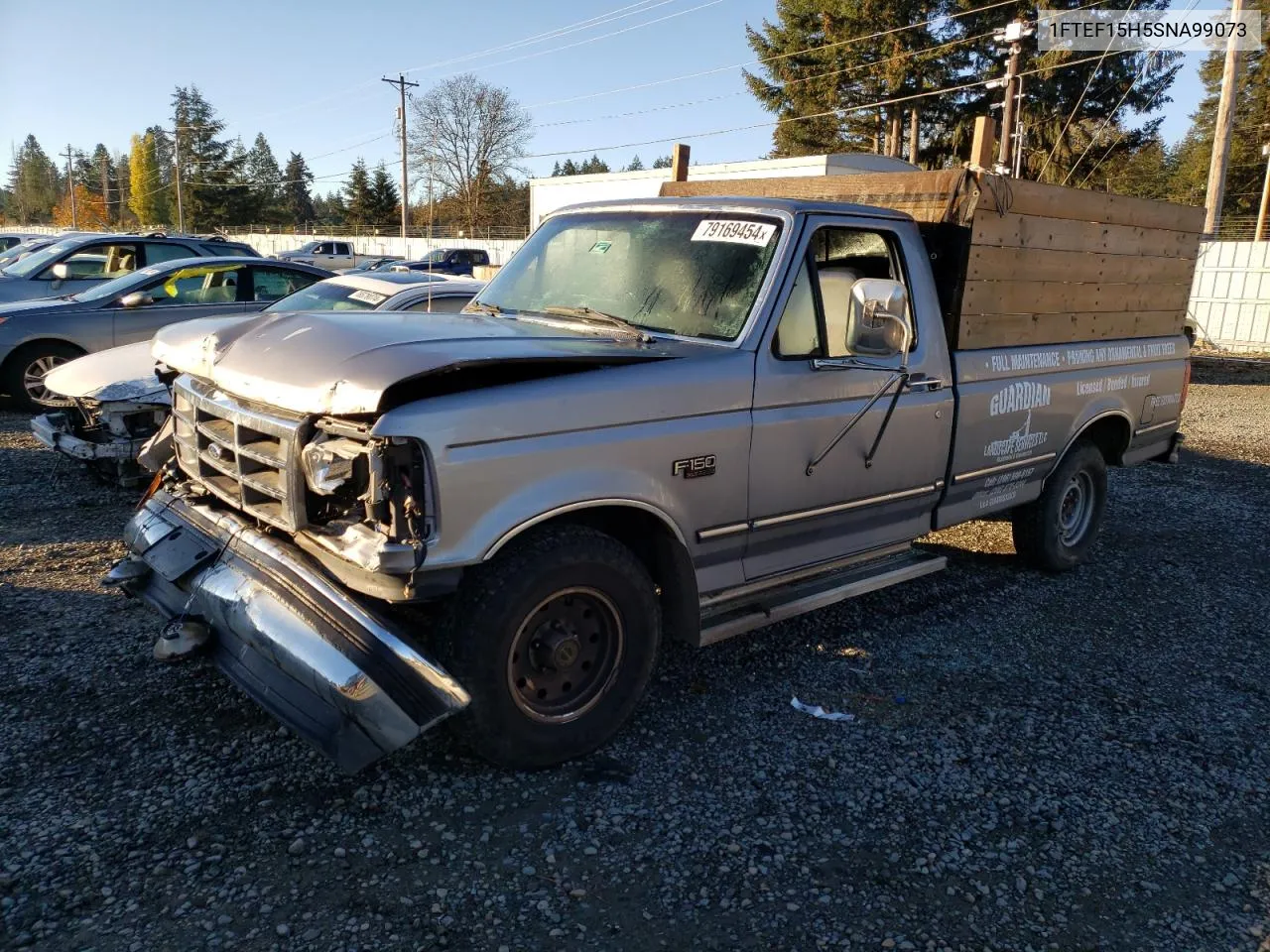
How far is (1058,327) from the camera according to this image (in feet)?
17.7

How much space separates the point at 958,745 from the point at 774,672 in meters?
0.92

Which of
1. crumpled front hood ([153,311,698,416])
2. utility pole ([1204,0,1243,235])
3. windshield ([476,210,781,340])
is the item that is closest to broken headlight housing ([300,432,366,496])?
crumpled front hood ([153,311,698,416])

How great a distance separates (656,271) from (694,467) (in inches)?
43.6

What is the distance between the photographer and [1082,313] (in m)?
5.59

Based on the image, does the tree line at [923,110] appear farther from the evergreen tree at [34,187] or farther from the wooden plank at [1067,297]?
the evergreen tree at [34,187]

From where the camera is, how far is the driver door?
3.85 m

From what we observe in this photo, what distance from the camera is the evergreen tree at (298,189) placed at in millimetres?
99125

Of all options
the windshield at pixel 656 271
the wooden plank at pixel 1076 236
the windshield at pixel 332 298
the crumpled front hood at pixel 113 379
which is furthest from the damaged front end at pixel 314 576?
the windshield at pixel 332 298

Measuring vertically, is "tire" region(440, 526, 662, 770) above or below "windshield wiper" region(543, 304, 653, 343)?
below

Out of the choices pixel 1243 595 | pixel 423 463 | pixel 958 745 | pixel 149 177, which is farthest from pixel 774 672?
pixel 149 177

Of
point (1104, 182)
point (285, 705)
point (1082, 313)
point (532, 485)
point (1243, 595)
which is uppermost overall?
point (1104, 182)

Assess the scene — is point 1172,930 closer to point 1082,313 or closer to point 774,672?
Answer: point 774,672

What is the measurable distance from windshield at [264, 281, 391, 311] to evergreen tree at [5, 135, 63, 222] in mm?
127080

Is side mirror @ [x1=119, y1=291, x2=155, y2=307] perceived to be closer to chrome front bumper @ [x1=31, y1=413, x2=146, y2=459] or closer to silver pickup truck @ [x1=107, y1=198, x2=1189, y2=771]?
chrome front bumper @ [x1=31, y1=413, x2=146, y2=459]
